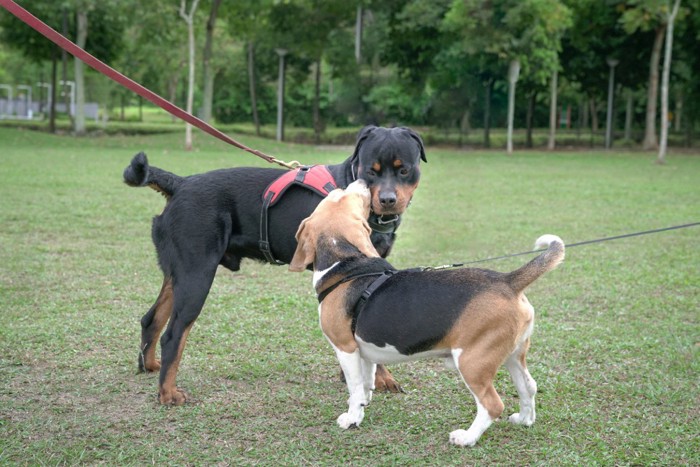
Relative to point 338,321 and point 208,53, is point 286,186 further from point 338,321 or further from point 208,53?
point 208,53

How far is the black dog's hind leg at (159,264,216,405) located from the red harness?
411mm

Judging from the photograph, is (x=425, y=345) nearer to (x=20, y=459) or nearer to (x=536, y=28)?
(x=20, y=459)

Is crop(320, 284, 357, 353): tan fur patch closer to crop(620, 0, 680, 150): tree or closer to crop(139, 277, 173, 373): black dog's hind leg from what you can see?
crop(139, 277, 173, 373): black dog's hind leg

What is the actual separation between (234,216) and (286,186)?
42 centimetres

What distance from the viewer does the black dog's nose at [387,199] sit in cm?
528

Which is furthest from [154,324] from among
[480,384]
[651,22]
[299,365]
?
[651,22]

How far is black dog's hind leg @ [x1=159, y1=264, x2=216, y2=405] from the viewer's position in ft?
16.7

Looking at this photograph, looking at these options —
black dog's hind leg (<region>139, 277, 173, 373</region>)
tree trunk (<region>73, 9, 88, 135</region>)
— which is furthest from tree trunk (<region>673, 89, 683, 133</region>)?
black dog's hind leg (<region>139, 277, 173, 373</region>)

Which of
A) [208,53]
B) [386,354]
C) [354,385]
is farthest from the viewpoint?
[208,53]

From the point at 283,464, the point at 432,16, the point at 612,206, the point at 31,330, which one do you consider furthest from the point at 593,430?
the point at 432,16

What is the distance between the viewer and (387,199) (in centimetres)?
528

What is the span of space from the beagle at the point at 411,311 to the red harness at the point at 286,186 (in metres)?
0.40

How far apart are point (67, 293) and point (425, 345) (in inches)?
191

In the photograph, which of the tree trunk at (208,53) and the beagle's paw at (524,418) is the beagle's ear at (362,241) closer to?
the beagle's paw at (524,418)
